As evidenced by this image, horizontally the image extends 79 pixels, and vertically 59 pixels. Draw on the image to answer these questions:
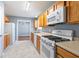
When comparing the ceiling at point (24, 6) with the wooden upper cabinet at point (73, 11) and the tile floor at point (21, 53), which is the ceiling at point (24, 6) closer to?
the wooden upper cabinet at point (73, 11)

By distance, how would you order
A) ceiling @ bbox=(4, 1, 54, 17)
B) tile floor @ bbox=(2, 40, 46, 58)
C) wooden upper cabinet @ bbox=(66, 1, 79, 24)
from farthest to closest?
ceiling @ bbox=(4, 1, 54, 17), tile floor @ bbox=(2, 40, 46, 58), wooden upper cabinet @ bbox=(66, 1, 79, 24)

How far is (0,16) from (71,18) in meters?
3.14

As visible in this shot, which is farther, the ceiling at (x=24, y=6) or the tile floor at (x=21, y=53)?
the ceiling at (x=24, y=6)

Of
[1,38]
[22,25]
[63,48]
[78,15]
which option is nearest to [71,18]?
[78,15]

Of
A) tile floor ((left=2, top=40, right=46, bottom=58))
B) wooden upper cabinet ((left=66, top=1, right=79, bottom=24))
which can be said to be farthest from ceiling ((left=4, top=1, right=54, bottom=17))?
tile floor ((left=2, top=40, right=46, bottom=58))

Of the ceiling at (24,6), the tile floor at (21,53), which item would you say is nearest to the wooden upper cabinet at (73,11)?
the tile floor at (21,53)

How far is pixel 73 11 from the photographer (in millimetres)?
1798

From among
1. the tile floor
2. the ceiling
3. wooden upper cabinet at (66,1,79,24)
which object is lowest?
the tile floor

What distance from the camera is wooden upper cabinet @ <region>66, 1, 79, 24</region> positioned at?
5.56ft

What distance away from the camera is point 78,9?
164cm

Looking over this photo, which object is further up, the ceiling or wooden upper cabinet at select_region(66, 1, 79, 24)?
the ceiling

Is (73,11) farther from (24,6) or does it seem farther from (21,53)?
(24,6)

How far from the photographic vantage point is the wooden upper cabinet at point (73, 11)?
1.69 metres

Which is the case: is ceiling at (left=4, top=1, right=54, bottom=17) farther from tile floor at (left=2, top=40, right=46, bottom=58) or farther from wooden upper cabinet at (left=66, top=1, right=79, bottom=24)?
tile floor at (left=2, top=40, right=46, bottom=58)
